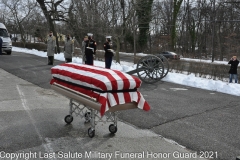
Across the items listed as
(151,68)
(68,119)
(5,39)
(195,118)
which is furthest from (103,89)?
(5,39)

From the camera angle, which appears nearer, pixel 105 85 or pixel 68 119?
pixel 105 85

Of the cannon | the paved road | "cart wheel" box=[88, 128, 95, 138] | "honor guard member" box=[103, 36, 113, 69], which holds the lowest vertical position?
the paved road

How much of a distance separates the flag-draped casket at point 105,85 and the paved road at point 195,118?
3.63 feet

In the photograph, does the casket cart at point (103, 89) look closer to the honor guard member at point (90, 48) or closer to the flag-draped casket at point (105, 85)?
the flag-draped casket at point (105, 85)

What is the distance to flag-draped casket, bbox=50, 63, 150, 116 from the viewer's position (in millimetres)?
4262

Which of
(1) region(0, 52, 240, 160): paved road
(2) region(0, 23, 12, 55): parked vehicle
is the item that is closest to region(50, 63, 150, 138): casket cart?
(1) region(0, 52, 240, 160): paved road

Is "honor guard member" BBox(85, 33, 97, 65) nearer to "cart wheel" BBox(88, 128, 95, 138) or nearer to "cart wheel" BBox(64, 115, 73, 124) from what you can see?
"cart wheel" BBox(64, 115, 73, 124)

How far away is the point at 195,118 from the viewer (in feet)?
20.6

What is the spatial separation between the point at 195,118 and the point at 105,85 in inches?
116

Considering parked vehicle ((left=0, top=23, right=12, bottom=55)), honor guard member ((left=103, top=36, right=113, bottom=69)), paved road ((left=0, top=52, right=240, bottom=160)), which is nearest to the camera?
paved road ((left=0, top=52, right=240, bottom=160))

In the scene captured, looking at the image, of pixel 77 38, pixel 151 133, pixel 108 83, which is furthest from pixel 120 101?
pixel 77 38

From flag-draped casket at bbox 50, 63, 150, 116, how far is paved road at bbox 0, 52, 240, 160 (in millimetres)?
1105

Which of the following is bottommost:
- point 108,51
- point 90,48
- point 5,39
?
point 108,51

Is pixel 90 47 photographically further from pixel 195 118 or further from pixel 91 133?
pixel 91 133
